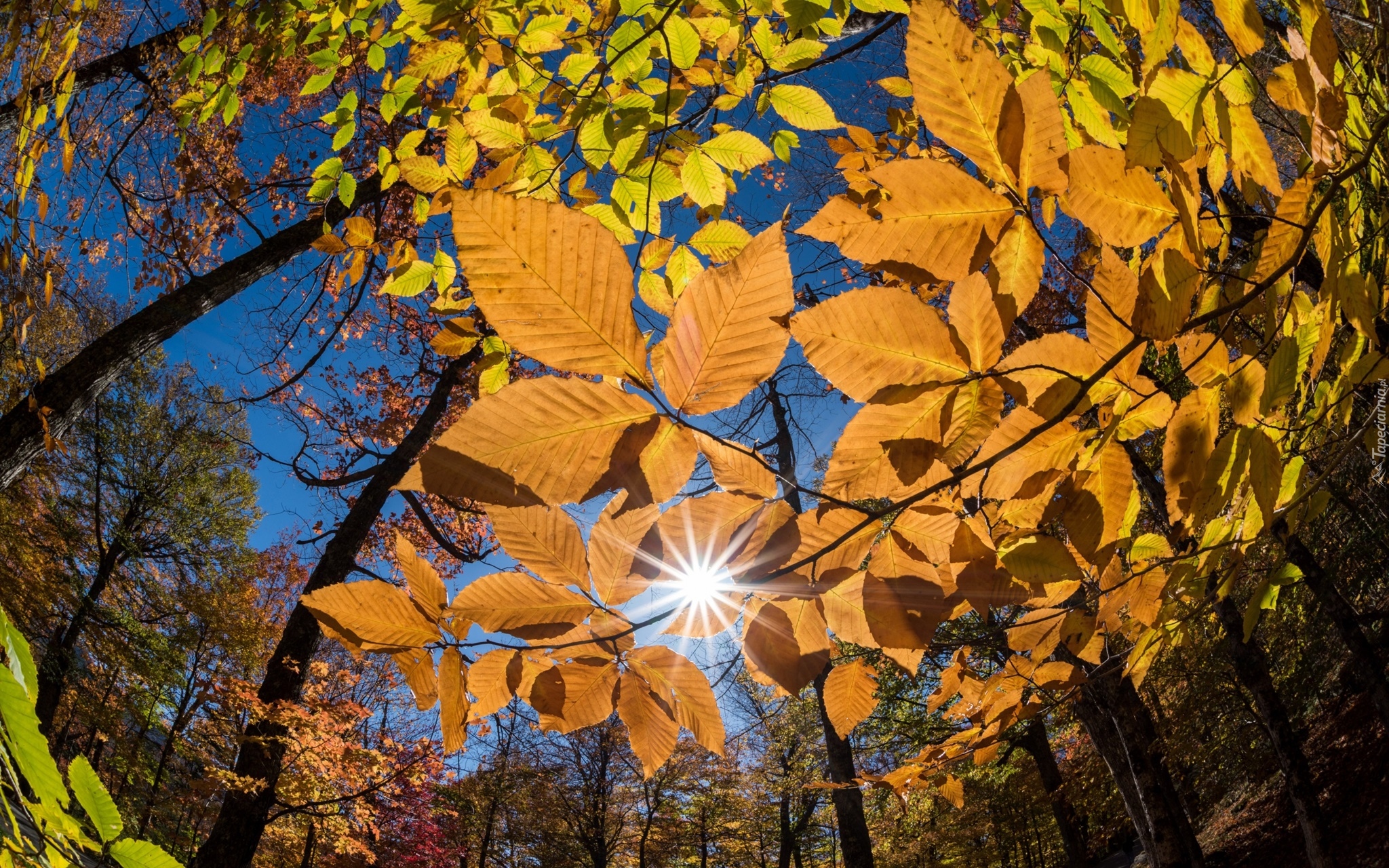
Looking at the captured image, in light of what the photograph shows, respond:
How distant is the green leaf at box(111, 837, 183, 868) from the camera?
1.60 feet

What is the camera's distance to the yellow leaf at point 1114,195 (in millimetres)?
450

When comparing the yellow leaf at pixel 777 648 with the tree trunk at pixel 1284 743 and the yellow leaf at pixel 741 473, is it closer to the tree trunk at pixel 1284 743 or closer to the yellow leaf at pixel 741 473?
the yellow leaf at pixel 741 473

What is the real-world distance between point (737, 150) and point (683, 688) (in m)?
0.90

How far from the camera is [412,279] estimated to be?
120 cm

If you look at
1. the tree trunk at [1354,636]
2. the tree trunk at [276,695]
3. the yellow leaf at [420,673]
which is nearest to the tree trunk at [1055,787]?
the tree trunk at [1354,636]

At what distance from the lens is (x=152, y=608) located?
12172 millimetres

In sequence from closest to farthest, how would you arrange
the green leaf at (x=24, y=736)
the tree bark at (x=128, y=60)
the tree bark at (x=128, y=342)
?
the green leaf at (x=24, y=736)
the tree bark at (x=128, y=342)
the tree bark at (x=128, y=60)

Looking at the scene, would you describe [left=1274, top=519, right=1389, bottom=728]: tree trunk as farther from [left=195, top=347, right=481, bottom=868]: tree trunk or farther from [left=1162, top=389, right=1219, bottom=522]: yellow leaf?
[left=195, top=347, right=481, bottom=868]: tree trunk

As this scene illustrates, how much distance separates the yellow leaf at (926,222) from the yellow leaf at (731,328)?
0.09 m

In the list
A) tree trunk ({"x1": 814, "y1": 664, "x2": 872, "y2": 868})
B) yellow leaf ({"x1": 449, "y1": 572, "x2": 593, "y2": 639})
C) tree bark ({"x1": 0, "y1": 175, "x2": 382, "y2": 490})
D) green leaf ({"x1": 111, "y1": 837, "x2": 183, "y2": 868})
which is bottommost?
green leaf ({"x1": 111, "y1": 837, "x2": 183, "y2": 868})

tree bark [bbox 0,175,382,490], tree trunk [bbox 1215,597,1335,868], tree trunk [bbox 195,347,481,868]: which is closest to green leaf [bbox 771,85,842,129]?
tree bark [bbox 0,175,382,490]

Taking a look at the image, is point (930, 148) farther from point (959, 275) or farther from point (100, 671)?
point (100, 671)

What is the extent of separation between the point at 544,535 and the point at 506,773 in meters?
Answer: 18.5

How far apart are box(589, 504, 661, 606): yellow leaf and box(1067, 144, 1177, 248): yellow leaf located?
372 mm
